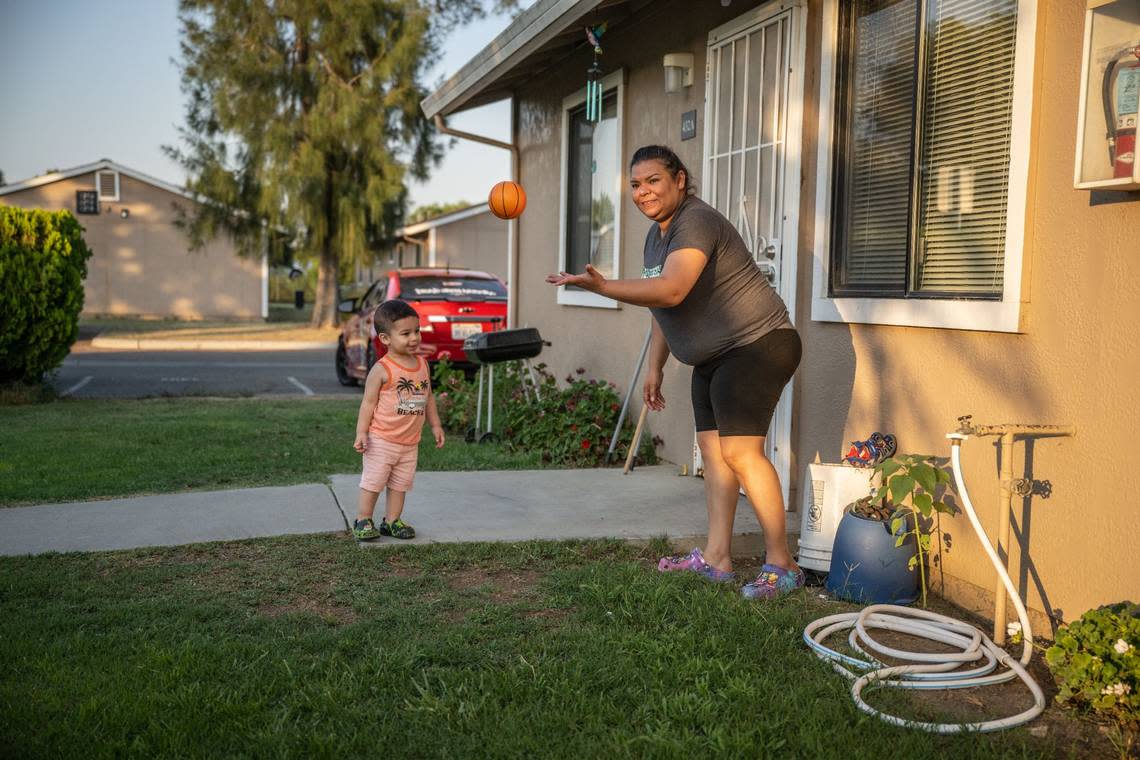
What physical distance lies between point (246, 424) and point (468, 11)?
22278 mm

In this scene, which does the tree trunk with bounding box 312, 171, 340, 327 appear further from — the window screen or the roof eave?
the window screen

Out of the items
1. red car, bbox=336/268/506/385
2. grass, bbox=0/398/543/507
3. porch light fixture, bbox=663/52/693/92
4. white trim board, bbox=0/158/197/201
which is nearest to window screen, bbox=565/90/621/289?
porch light fixture, bbox=663/52/693/92

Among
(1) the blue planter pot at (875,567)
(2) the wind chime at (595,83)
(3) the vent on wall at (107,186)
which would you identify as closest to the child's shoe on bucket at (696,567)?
(1) the blue planter pot at (875,567)

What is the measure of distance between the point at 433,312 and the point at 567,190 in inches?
128

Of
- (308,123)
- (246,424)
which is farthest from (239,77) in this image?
(246,424)

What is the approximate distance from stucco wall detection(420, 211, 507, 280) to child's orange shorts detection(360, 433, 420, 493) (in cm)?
2957

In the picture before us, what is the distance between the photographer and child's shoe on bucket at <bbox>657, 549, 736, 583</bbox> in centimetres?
431

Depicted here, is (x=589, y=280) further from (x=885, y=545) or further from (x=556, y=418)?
(x=556, y=418)

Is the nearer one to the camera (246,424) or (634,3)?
(634,3)

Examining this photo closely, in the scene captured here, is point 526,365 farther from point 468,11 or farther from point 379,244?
point 468,11

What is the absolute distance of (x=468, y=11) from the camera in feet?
94.3

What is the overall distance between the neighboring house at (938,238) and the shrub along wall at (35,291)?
6.76 m

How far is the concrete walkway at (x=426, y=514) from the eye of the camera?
4.90 m

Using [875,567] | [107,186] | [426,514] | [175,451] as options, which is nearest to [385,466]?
[426,514]
